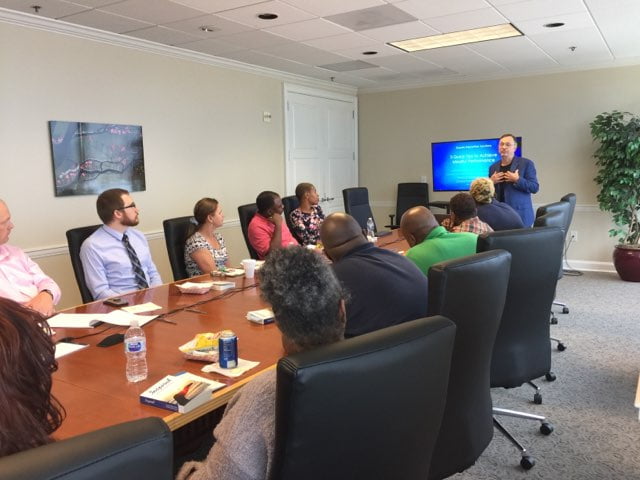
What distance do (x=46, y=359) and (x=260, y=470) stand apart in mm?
468

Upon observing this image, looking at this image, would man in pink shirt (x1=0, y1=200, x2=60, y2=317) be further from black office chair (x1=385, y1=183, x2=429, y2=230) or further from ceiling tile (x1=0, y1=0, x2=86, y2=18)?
black office chair (x1=385, y1=183, x2=429, y2=230)

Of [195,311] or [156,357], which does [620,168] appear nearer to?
[195,311]

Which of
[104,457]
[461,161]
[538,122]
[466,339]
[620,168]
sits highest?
[538,122]

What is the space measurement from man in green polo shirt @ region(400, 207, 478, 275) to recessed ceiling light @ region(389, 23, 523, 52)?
2687 mm

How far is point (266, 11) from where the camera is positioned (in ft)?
12.9

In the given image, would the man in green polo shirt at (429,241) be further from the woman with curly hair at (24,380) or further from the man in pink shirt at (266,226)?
the woman with curly hair at (24,380)

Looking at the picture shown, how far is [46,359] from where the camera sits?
2.69 feet

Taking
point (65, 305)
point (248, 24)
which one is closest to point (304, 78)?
point (248, 24)

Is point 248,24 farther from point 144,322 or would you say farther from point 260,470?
point 260,470

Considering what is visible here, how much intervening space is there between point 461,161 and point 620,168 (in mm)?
1795

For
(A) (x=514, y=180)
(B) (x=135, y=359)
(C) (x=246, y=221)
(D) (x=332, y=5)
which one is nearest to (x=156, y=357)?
(B) (x=135, y=359)

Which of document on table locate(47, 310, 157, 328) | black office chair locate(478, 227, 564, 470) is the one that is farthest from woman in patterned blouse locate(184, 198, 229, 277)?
black office chair locate(478, 227, 564, 470)

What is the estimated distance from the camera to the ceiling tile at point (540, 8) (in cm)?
→ 388

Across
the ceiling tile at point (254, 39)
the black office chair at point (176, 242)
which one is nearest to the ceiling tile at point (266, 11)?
the ceiling tile at point (254, 39)
